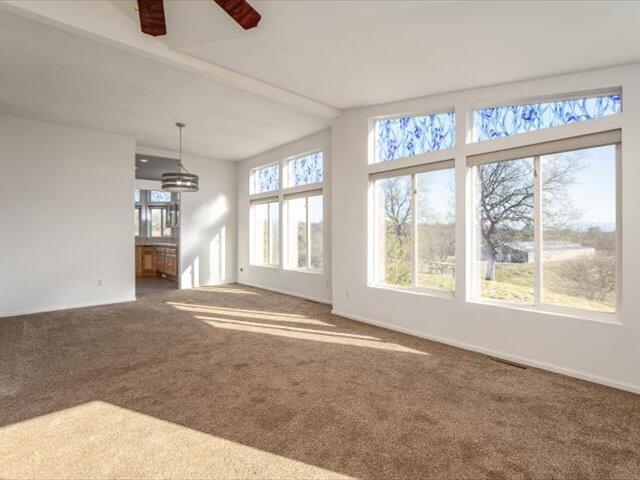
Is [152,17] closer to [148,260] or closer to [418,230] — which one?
[418,230]

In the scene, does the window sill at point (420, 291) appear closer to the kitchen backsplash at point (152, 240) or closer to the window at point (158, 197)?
the kitchen backsplash at point (152, 240)

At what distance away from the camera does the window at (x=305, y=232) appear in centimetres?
625

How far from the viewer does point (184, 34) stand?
3.05m

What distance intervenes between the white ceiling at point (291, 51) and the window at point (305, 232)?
198cm

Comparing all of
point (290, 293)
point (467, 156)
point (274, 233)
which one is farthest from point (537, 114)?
point (274, 233)

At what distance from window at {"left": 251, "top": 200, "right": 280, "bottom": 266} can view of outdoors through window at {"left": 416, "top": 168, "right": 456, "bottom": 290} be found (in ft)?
11.9

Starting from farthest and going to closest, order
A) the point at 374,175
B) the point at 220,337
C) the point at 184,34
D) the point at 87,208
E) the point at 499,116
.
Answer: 1. the point at 87,208
2. the point at 374,175
3. the point at 220,337
4. the point at 499,116
5. the point at 184,34

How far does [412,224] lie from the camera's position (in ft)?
14.3

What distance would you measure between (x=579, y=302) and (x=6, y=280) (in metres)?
7.28

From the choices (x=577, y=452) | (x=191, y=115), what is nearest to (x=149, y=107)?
(x=191, y=115)

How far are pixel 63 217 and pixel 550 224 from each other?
6803 millimetres

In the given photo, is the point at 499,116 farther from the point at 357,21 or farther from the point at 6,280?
the point at 6,280

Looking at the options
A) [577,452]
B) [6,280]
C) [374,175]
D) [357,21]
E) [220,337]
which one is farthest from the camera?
[6,280]

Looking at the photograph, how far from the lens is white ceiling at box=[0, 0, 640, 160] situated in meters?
2.53
